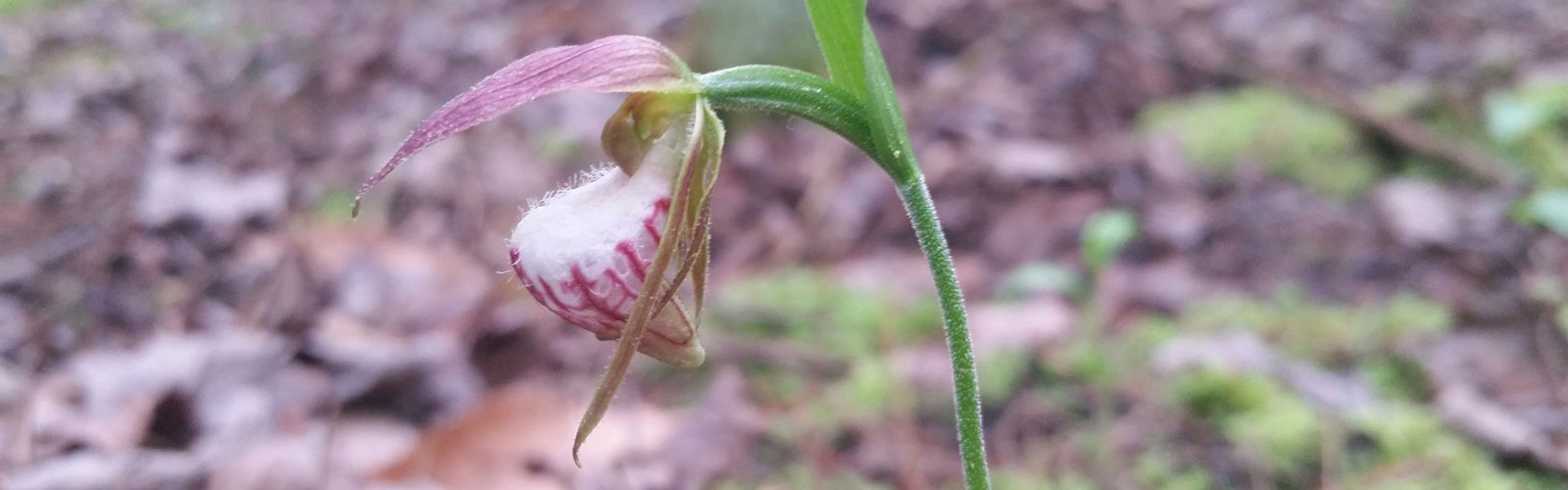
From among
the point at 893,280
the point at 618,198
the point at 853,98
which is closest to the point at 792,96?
the point at 853,98

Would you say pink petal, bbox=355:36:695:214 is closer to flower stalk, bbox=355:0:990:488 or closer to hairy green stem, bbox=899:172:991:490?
flower stalk, bbox=355:0:990:488

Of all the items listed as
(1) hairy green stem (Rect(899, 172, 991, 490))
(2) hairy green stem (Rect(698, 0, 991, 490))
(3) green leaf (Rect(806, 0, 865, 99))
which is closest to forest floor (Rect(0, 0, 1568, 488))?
(1) hairy green stem (Rect(899, 172, 991, 490))

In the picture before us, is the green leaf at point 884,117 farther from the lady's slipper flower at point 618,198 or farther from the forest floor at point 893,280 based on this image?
the forest floor at point 893,280

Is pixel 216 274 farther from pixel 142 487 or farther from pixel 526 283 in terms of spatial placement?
pixel 526 283

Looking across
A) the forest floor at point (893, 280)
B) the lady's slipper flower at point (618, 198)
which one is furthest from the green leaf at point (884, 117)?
the forest floor at point (893, 280)

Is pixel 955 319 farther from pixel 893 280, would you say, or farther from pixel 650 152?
pixel 893 280

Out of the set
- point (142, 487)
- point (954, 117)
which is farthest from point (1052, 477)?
point (954, 117)
